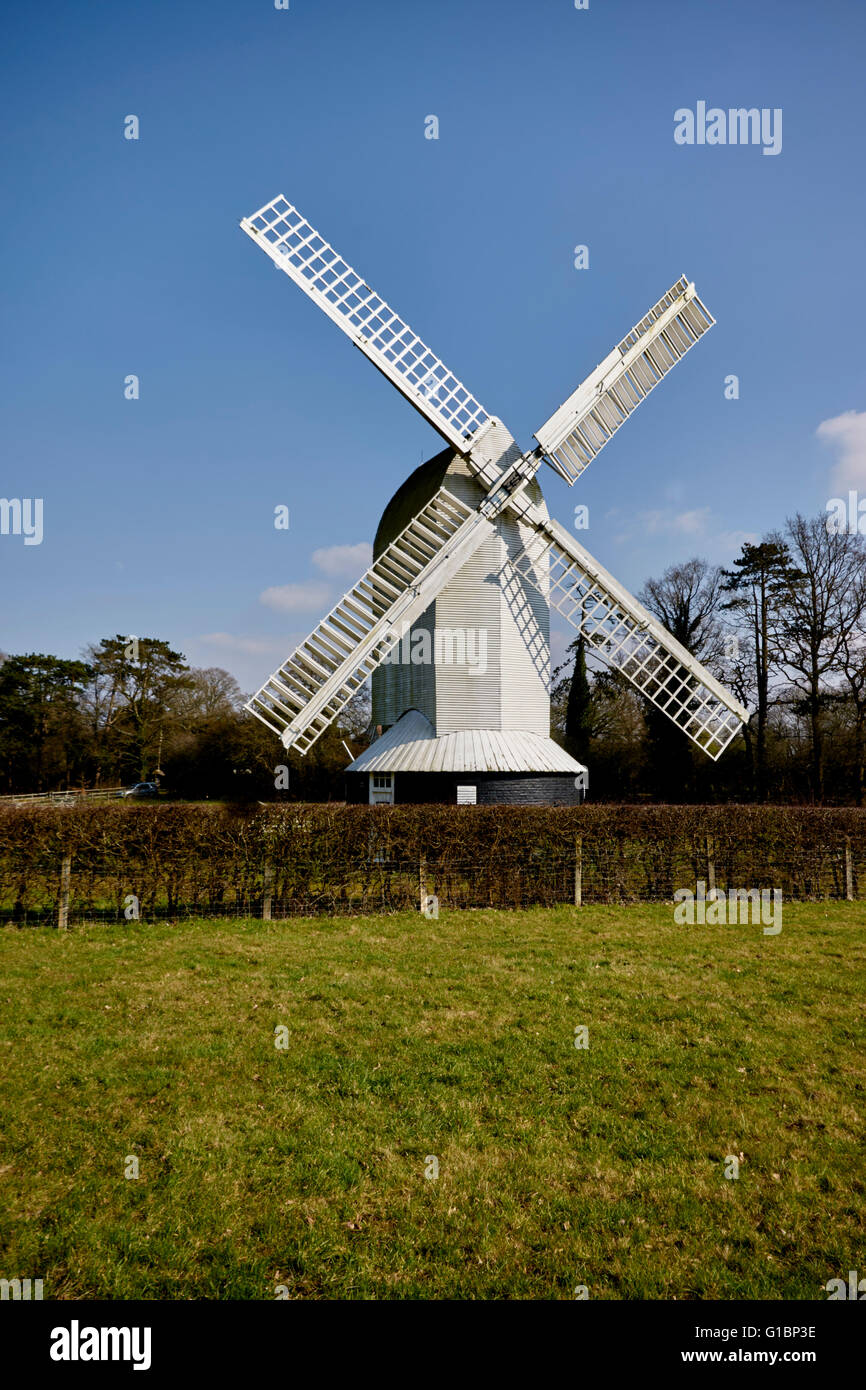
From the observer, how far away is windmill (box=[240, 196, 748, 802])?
1512 cm

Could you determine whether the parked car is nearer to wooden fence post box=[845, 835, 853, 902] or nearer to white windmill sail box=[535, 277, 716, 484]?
white windmill sail box=[535, 277, 716, 484]

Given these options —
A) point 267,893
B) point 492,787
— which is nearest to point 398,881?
point 267,893

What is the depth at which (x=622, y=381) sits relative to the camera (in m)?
16.9

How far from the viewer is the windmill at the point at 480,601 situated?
15.1m

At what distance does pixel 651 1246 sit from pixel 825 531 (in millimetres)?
33577

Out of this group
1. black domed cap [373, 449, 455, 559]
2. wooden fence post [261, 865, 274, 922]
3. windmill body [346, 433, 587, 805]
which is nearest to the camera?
wooden fence post [261, 865, 274, 922]

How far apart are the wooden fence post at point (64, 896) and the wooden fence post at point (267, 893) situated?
2.76m

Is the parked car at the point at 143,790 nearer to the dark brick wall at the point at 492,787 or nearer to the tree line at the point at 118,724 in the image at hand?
the tree line at the point at 118,724

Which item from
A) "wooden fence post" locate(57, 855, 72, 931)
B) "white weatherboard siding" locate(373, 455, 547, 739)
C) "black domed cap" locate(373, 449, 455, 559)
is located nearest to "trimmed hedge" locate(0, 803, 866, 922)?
"wooden fence post" locate(57, 855, 72, 931)

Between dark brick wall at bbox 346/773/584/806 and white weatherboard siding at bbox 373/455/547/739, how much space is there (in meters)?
1.28

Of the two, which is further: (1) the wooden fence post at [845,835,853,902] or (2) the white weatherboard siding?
(2) the white weatherboard siding

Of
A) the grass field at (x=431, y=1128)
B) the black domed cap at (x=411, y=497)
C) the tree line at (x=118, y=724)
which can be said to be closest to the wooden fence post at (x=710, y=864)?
the grass field at (x=431, y=1128)

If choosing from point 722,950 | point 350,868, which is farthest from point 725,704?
point 350,868

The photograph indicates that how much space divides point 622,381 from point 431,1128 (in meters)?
16.8
